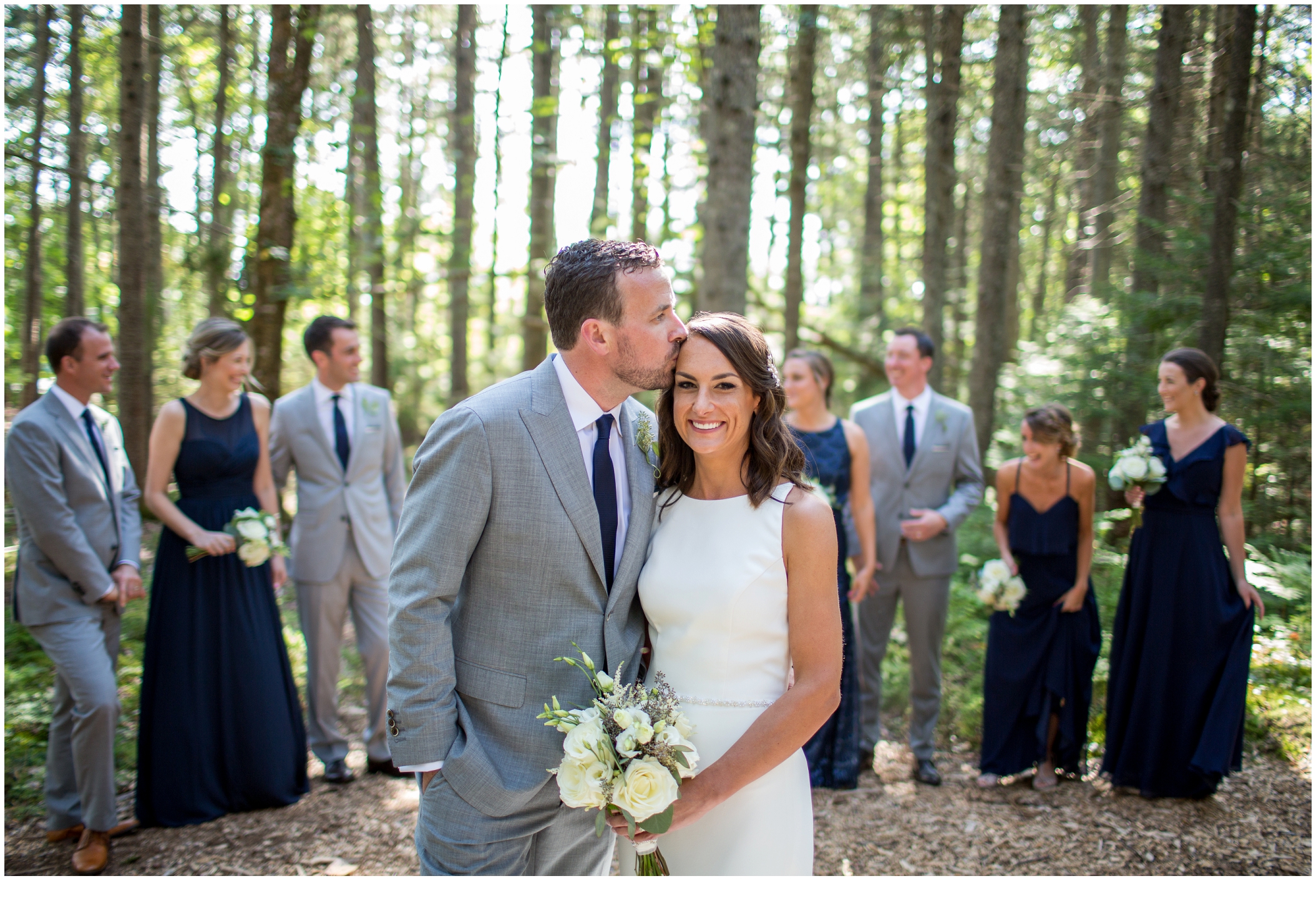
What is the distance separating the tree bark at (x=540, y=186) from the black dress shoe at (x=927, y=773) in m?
6.46

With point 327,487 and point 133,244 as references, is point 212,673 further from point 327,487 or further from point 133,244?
point 133,244

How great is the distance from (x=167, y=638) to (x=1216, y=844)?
17.5ft

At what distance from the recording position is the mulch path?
397 centimetres

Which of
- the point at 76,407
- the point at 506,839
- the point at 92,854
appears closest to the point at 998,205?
the point at 76,407

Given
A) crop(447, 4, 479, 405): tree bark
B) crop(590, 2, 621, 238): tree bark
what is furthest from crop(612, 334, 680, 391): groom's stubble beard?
crop(590, 2, 621, 238): tree bark

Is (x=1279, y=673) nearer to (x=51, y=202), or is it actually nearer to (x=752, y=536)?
(x=752, y=536)

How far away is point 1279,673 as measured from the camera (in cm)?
586

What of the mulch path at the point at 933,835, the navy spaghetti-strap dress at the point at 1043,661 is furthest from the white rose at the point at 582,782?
the navy spaghetti-strap dress at the point at 1043,661

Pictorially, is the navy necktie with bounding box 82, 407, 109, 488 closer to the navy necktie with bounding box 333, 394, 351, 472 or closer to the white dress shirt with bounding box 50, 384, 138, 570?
the white dress shirt with bounding box 50, 384, 138, 570

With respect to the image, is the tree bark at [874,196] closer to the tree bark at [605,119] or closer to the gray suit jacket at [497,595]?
the tree bark at [605,119]

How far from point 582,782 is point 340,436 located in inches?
143

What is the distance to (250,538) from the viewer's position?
14.3 ft

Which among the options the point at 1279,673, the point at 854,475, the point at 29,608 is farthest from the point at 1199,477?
the point at 29,608

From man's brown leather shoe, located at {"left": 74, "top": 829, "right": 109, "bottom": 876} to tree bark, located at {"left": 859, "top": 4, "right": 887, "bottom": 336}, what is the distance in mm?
11771
